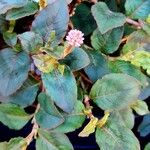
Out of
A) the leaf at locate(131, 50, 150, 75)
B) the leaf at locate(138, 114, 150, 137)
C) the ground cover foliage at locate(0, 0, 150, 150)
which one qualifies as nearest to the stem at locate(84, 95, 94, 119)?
the ground cover foliage at locate(0, 0, 150, 150)

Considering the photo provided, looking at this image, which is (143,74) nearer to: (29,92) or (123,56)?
(123,56)

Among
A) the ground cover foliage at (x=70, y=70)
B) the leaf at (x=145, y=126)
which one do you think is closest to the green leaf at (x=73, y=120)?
the ground cover foliage at (x=70, y=70)

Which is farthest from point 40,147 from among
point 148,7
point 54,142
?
point 148,7

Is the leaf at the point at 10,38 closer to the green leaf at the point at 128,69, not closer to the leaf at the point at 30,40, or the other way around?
the leaf at the point at 30,40

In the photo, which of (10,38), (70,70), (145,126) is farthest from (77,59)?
(145,126)

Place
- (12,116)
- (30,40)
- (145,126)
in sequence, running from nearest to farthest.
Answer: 1. (30,40)
2. (12,116)
3. (145,126)

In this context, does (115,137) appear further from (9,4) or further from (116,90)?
(9,4)
